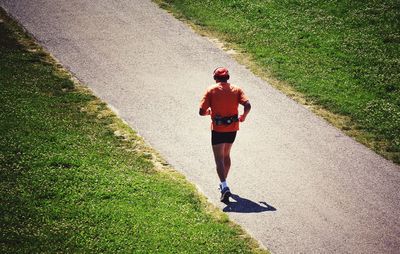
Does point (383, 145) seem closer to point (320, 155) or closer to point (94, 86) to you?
point (320, 155)

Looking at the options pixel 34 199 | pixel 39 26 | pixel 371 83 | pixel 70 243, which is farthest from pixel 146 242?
pixel 39 26

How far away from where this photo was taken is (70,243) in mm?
6645

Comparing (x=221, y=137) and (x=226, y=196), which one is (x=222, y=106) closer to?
(x=221, y=137)

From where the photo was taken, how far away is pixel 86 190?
25.7ft

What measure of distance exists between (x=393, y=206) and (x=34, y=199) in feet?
22.5

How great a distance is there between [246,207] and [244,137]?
265 centimetres

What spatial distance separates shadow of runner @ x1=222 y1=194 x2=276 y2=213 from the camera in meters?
7.91

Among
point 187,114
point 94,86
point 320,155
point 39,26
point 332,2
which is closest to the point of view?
point 320,155

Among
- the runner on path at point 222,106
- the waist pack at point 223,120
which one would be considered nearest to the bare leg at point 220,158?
the runner on path at point 222,106

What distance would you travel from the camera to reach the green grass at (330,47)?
37.7 ft

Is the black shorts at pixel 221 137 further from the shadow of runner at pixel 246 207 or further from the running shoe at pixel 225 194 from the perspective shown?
the shadow of runner at pixel 246 207

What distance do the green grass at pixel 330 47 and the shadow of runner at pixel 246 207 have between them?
377cm

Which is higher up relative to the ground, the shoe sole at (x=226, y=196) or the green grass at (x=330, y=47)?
the green grass at (x=330, y=47)

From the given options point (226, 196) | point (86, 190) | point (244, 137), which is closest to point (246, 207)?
point (226, 196)
